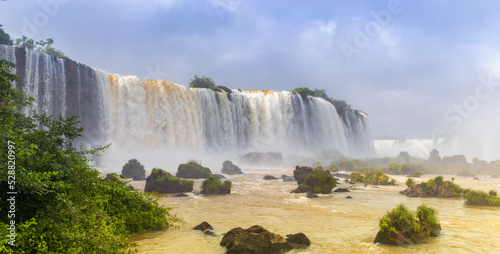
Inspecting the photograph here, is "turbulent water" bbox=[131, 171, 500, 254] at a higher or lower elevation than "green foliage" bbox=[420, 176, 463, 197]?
lower

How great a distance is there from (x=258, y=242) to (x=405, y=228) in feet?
14.6

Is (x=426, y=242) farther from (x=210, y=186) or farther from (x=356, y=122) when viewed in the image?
(x=356, y=122)

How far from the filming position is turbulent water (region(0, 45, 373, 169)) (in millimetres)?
34559

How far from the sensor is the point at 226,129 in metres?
52.1

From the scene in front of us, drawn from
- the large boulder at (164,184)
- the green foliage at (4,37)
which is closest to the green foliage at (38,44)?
the green foliage at (4,37)

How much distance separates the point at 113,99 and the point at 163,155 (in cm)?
1105

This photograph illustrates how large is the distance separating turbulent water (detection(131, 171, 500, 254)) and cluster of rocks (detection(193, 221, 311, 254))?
0.33 m


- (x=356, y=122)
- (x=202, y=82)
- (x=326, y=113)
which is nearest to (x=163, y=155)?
(x=202, y=82)

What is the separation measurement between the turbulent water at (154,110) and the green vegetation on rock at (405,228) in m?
36.2

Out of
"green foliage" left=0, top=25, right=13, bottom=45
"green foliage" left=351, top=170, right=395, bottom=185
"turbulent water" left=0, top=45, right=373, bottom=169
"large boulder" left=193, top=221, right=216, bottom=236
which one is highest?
"green foliage" left=0, top=25, right=13, bottom=45

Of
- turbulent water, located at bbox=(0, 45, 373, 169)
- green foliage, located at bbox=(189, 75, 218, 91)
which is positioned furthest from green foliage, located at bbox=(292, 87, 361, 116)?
green foliage, located at bbox=(189, 75, 218, 91)

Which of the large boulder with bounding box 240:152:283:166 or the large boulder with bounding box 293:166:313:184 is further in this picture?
the large boulder with bounding box 240:152:283:166

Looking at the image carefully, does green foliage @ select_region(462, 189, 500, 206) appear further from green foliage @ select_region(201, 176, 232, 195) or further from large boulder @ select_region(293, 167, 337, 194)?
green foliage @ select_region(201, 176, 232, 195)

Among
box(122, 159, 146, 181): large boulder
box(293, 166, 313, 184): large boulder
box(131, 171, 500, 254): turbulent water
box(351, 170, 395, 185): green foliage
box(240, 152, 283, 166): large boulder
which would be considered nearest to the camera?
box(131, 171, 500, 254): turbulent water
